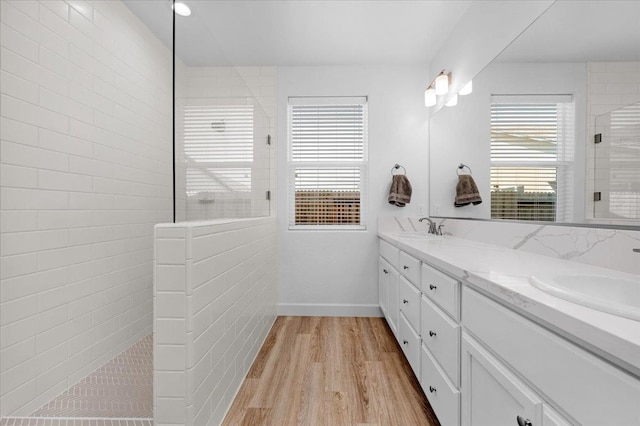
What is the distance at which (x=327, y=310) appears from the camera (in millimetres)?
2768

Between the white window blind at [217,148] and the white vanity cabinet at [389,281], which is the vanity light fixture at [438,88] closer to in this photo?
the white vanity cabinet at [389,281]

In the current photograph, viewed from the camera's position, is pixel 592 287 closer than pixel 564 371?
No

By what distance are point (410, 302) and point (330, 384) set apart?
67 cm

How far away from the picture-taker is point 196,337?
1085mm

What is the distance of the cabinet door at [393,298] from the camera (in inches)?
80.7

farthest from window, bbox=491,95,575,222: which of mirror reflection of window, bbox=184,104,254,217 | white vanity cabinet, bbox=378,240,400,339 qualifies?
mirror reflection of window, bbox=184,104,254,217

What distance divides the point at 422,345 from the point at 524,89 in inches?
57.0

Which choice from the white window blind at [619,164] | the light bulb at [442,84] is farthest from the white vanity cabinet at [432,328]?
the light bulb at [442,84]

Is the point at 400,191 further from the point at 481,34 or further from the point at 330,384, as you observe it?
the point at 330,384

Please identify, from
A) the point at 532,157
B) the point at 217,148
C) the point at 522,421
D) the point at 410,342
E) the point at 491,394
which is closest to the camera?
the point at 522,421

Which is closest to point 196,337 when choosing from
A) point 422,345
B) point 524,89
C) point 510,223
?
point 422,345

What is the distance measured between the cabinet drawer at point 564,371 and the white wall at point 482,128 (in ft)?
2.38

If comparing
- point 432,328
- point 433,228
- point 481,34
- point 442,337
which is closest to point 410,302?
point 432,328

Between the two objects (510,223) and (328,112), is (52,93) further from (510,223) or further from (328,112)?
(510,223)
